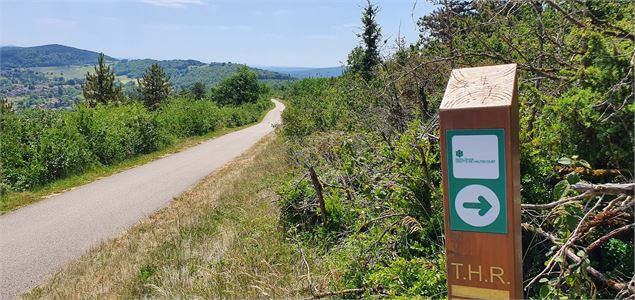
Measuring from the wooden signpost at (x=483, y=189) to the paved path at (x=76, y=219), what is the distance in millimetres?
5785

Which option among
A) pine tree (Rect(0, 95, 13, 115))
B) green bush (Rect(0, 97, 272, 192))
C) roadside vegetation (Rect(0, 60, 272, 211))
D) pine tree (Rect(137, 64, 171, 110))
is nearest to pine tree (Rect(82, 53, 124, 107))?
pine tree (Rect(137, 64, 171, 110))

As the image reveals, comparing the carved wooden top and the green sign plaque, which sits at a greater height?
the carved wooden top

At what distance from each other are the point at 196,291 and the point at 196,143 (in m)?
20.2

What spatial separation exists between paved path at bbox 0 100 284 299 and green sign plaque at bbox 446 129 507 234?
5.84 metres

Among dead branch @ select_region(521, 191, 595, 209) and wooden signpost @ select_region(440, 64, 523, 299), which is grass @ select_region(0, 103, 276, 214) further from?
wooden signpost @ select_region(440, 64, 523, 299)

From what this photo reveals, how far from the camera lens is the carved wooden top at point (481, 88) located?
170 centimetres

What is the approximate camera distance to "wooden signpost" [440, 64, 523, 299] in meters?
1.67

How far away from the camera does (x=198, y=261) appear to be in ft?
16.4

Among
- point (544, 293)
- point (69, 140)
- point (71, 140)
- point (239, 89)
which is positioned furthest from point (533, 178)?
point (239, 89)

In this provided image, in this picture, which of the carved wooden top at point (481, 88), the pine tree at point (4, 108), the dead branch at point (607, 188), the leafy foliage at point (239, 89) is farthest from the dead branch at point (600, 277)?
the leafy foliage at point (239, 89)

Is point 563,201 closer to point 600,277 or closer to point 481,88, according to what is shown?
point 600,277

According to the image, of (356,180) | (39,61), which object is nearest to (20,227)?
(356,180)

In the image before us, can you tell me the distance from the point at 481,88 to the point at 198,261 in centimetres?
407

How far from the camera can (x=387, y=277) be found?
3416mm
